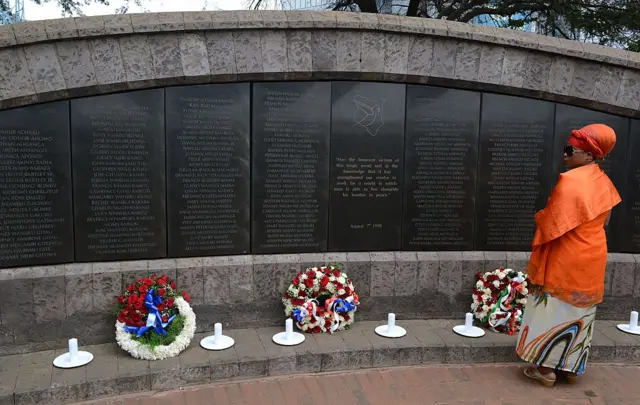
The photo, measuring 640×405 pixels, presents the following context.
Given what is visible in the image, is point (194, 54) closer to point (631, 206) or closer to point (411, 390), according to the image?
point (411, 390)

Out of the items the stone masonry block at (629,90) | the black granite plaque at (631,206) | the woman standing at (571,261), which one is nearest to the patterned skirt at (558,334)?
the woman standing at (571,261)

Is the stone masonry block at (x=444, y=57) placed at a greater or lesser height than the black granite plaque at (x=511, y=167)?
greater

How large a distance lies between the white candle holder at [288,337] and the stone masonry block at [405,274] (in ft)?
4.26

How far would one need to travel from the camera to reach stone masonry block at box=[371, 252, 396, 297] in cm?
570

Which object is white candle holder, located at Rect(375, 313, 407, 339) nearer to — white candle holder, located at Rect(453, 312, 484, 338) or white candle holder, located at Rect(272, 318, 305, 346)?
white candle holder, located at Rect(453, 312, 484, 338)

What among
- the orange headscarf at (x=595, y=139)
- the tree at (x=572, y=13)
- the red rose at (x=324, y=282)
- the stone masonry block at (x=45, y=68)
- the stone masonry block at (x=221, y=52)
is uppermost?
the tree at (x=572, y=13)

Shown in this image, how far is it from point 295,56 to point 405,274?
2.69 m

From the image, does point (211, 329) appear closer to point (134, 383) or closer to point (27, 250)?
point (134, 383)

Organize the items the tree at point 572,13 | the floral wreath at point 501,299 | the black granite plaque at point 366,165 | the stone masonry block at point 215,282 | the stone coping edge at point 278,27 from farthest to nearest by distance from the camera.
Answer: the tree at point 572,13 < the black granite plaque at point 366,165 < the floral wreath at point 501,299 < the stone masonry block at point 215,282 < the stone coping edge at point 278,27

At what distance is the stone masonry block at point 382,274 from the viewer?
5703mm

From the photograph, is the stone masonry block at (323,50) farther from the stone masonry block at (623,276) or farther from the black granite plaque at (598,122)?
the stone masonry block at (623,276)

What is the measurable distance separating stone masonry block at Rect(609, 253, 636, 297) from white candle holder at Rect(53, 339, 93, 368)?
582 cm

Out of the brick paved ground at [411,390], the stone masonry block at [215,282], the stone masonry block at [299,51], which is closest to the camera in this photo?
the brick paved ground at [411,390]

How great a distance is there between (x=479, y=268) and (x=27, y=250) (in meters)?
4.76
